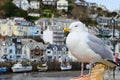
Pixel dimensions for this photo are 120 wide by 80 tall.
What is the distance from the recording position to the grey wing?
3.58 meters

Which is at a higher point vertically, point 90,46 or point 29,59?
point 90,46

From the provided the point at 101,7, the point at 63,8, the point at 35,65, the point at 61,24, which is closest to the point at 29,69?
the point at 35,65

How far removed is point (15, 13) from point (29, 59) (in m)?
14.7

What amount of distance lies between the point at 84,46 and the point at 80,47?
1.8 inches

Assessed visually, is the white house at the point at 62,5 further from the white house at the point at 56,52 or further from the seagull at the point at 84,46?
the seagull at the point at 84,46

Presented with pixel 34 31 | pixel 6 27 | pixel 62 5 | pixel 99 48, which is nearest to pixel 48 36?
pixel 34 31

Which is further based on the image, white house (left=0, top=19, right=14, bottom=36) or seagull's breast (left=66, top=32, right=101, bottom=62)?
white house (left=0, top=19, right=14, bottom=36)

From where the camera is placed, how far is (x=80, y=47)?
3484mm

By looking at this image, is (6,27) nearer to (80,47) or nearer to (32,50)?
(32,50)

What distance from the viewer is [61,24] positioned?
49.5 metres

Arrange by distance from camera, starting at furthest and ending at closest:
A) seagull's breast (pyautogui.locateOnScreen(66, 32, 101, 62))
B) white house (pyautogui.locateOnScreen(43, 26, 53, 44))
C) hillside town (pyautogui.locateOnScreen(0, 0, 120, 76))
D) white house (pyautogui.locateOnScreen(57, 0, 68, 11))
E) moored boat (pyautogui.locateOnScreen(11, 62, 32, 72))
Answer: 1. white house (pyautogui.locateOnScreen(57, 0, 68, 11))
2. white house (pyautogui.locateOnScreen(43, 26, 53, 44))
3. hillside town (pyautogui.locateOnScreen(0, 0, 120, 76))
4. moored boat (pyautogui.locateOnScreen(11, 62, 32, 72))
5. seagull's breast (pyautogui.locateOnScreen(66, 32, 101, 62))

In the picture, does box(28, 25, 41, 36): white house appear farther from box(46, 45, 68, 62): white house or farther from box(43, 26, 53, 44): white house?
box(46, 45, 68, 62): white house

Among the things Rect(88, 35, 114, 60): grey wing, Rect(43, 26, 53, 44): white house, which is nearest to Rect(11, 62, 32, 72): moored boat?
Rect(43, 26, 53, 44): white house

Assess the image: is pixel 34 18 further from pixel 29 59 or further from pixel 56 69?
pixel 56 69
